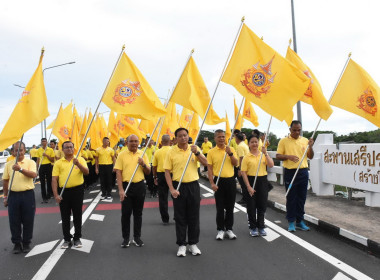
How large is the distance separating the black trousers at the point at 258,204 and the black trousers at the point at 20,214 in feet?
11.5

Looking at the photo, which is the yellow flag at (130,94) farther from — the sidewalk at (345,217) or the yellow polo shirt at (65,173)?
the sidewalk at (345,217)

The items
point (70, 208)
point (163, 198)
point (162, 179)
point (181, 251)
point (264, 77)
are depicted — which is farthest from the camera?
point (162, 179)

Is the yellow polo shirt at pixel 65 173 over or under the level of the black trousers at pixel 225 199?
over

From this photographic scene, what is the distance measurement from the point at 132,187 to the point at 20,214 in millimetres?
1752

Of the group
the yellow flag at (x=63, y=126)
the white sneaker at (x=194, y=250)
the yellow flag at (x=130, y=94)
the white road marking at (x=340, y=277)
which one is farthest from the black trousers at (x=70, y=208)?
the yellow flag at (x=63, y=126)

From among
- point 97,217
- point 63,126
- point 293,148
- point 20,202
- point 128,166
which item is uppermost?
point 63,126

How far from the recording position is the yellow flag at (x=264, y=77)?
5.03m

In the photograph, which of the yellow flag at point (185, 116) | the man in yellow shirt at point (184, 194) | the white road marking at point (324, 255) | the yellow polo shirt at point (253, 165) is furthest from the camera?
the yellow flag at point (185, 116)

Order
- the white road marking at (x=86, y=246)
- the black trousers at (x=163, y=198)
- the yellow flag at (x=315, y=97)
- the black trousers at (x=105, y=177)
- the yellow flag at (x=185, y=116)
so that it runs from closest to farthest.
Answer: the white road marking at (x=86, y=246) < the yellow flag at (x=315, y=97) < the black trousers at (x=163, y=198) < the black trousers at (x=105, y=177) < the yellow flag at (x=185, y=116)

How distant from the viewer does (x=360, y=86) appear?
19.1ft

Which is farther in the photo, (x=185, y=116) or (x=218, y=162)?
(x=185, y=116)

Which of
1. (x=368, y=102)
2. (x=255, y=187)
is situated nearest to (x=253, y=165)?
(x=255, y=187)

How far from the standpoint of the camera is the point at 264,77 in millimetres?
5148

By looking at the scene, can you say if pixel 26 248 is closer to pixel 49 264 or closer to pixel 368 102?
pixel 49 264
